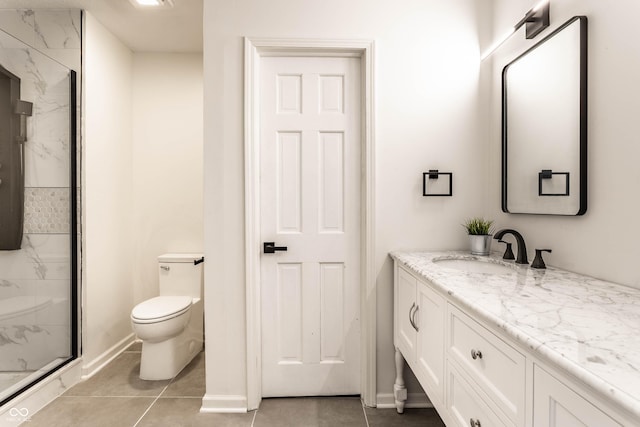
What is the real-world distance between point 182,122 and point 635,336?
3.08 metres

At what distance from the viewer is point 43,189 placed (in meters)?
2.22

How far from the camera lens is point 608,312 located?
920 millimetres

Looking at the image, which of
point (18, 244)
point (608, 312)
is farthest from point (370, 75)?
point (18, 244)

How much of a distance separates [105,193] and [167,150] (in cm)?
62

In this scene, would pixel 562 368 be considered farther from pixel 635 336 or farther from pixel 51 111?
pixel 51 111

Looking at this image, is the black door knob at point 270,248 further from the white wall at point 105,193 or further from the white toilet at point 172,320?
the white wall at point 105,193

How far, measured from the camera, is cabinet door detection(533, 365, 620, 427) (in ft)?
2.03

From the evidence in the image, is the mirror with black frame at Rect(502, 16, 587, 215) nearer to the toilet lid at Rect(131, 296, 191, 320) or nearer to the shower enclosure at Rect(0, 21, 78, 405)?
the toilet lid at Rect(131, 296, 191, 320)

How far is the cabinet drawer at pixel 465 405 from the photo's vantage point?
3.23 feet

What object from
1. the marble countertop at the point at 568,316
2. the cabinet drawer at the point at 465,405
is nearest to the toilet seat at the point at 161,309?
the marble countertop at the point at 568,316

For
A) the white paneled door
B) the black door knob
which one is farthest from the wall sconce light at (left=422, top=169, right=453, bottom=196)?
the black door knob

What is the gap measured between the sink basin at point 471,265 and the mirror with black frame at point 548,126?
0.33 meters

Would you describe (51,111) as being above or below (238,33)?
below

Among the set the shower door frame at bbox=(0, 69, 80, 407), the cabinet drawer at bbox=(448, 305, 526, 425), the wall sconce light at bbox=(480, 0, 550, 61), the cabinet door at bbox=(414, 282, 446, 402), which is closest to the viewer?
the cabinet drawer at bbox=(448, 305, 526, 425)
